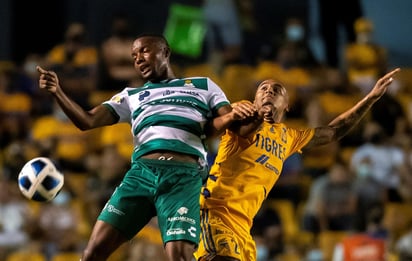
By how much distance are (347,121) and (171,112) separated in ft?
4.99

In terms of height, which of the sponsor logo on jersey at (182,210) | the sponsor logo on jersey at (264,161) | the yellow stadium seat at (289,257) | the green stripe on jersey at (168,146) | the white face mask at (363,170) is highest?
the green stripe on jersey at (168,146)

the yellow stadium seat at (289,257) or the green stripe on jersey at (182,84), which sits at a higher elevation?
the green stripe on jersey at (182,84)

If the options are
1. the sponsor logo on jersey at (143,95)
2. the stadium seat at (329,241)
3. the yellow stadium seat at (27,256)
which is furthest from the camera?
the yellow stadium seat at (27,256)

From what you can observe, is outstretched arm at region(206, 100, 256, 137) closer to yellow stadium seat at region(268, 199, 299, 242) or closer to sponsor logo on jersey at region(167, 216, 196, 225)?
sponsor logo on jersey at region(167, 216, 196, 225)

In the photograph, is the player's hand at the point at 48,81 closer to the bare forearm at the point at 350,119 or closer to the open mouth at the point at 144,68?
Result: the open mouth at the point at 144,68

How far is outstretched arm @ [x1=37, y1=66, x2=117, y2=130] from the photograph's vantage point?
6.56m

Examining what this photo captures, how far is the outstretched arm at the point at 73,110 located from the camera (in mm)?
6562

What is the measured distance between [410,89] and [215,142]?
11.4ft

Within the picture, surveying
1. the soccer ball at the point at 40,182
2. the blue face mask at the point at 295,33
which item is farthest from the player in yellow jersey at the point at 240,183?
the blue face mask at the point at 295,33

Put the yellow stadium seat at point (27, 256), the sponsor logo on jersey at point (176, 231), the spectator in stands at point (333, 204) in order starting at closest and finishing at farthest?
the sponsor logo on jersey at point (176, 231), the yellow stadium seat at point (27, 256), the spectator in stands at point (333, 204)

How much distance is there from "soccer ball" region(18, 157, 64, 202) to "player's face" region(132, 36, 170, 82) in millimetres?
945

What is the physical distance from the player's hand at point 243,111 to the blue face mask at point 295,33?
803cm

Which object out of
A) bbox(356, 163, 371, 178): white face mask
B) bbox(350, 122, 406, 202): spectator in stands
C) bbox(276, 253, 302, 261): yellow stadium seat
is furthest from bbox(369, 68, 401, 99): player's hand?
bbox(350, 122, 406, 202): spectator in stands

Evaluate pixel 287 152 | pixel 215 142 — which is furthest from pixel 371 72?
pixel 287 152
